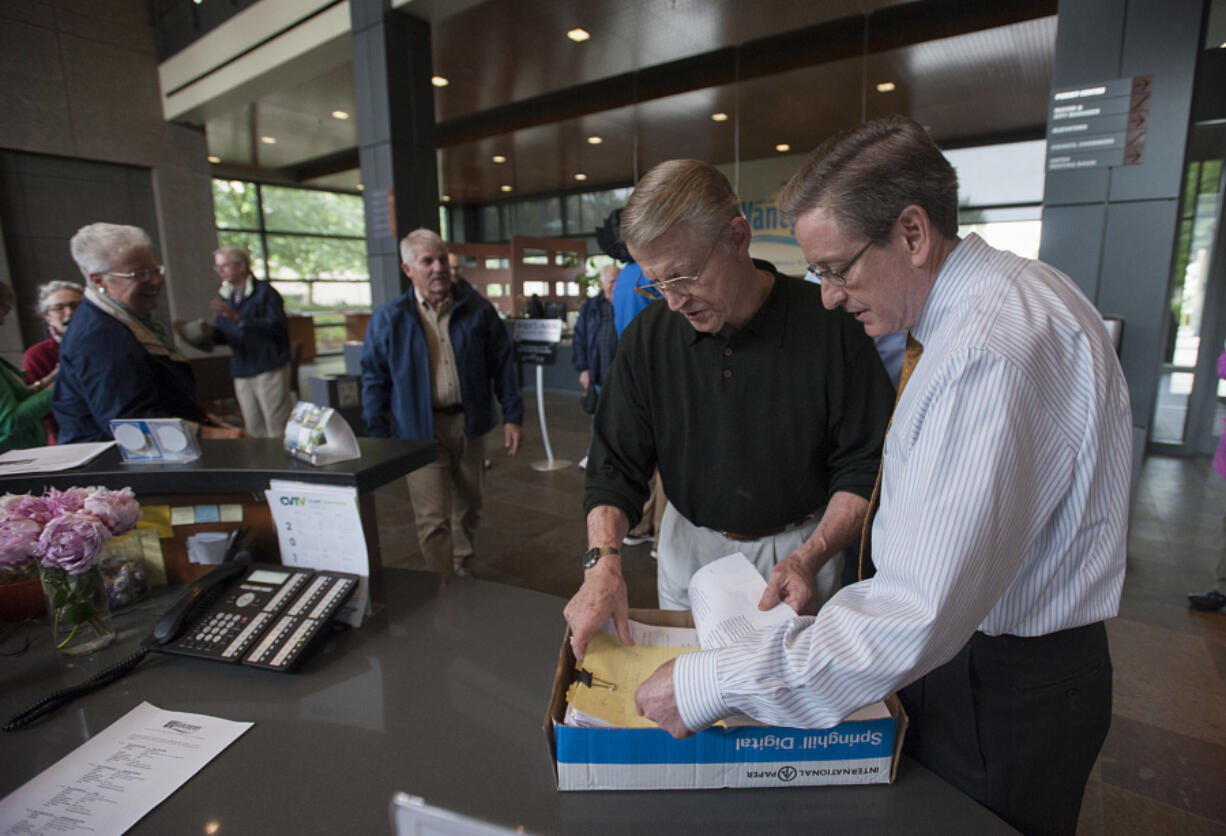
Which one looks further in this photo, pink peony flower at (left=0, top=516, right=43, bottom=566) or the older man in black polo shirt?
the older man in black polo shirt

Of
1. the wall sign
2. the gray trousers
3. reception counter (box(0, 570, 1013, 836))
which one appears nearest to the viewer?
reception counter (box(0, 570, 1013, 836))

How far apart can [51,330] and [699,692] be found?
13.0 feet

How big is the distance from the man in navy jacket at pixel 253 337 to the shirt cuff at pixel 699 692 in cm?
485

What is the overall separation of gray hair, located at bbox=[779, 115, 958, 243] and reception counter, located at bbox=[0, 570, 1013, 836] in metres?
0.70

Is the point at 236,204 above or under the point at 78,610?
above

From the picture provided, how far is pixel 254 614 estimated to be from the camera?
1.16 m

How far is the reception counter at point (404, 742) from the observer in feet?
2.46

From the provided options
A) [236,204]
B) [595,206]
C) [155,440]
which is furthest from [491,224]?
[155,440]

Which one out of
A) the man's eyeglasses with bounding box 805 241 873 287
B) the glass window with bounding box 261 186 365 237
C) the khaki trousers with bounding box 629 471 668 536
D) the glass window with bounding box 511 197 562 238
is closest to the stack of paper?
the man's eyeglasses with bounding box 805 241 873 287

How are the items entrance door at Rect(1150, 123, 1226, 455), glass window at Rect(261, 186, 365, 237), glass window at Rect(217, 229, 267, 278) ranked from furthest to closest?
glass window at Rect(261, 186, 365, 237), glass window at Rect(217, 229, 267, 278), entrance door at Rect(1150, 123, 1226, 455)

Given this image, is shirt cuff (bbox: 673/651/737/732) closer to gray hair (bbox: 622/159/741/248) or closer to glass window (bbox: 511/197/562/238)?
gray hair (bbox: 622/159/741/248)

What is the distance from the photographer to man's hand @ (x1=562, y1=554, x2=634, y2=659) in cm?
89

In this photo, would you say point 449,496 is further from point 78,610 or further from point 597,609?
point 597,609

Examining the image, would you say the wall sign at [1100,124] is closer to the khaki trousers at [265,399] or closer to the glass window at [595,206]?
the khaki trousers at [265,399]
